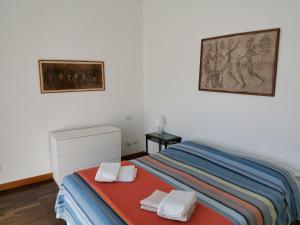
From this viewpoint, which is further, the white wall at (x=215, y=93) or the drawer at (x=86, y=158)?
the drawer at (x=86, y=158)

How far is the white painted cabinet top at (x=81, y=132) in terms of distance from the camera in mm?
2969

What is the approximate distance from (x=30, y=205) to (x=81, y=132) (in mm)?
1061

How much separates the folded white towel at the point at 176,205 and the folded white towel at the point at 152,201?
5 centimetres

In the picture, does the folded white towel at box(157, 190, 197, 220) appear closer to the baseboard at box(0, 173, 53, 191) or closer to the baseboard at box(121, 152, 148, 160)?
the baseboard at box(0, 173, 53, 191)

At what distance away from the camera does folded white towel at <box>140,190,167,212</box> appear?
1546 mm

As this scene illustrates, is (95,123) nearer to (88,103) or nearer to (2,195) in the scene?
(88,103)

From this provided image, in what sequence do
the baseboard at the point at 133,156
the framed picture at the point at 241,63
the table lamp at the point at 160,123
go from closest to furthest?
the framed picture at the point at 241,63, the table lamp at the point at 160,123, the baseboard at the point at 133,156

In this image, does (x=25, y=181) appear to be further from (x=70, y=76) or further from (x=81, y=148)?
(x=70, y=76)

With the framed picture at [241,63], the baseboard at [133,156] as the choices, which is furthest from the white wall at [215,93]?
the baseboard at [133,156]

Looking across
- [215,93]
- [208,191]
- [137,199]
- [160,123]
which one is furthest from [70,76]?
[208,191]

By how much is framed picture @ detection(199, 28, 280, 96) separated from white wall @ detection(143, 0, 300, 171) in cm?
7

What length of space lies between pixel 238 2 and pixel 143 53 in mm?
1815

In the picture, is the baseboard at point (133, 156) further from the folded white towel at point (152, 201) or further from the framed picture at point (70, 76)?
the folded white towel at point (152, 201)

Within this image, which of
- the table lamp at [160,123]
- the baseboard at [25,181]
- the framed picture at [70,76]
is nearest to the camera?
the baseboard at [25,181]
